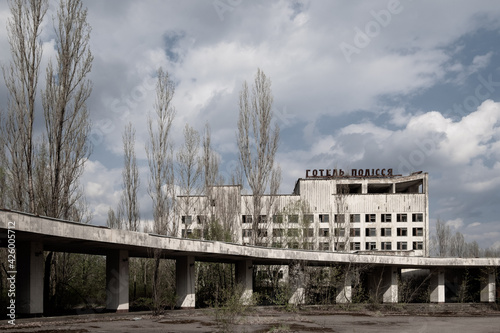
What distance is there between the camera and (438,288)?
3988cm

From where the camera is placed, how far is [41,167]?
90.9 ft

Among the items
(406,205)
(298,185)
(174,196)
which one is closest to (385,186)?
(406,205)

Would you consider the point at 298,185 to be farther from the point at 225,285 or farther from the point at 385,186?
the point at 225,285

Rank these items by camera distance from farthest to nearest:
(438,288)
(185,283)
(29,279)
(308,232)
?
(308,232)
(438,288)
(185,283)
(29,279)

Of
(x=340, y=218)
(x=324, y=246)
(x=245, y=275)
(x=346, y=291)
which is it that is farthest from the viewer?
(x=324, y=246)

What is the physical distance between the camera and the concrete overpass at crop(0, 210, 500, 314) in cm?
1894

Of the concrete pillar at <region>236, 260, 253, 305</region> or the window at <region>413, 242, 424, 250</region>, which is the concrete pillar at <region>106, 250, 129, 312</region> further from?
the window at <region>413, 242, 424, 250</region>

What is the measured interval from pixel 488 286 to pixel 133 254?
28599mm

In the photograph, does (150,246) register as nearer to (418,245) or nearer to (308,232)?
(308,232)

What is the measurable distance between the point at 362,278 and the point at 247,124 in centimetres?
1670

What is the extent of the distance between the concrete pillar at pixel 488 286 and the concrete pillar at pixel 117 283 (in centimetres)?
2853

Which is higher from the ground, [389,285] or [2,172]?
[2,172]

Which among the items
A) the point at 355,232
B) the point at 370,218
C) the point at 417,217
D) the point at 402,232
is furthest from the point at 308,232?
the point at 417,217

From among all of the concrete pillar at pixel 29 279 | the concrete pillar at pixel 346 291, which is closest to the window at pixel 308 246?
the concrete pillar at pixel 346 291
